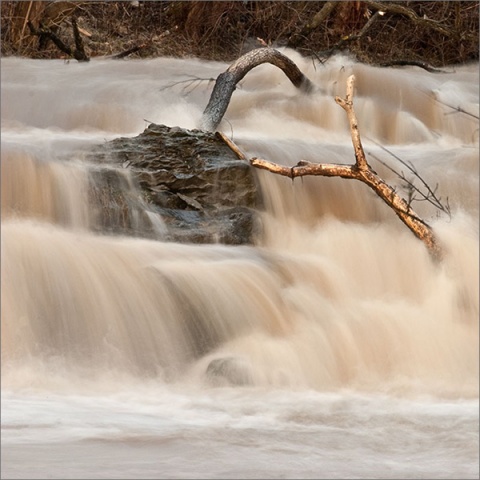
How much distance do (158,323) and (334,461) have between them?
4.40 ft

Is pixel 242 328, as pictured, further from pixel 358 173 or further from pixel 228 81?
pixel 228 81

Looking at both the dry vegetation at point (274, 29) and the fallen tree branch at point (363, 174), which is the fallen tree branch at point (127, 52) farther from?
the fallen tree branch at point (363, 174)

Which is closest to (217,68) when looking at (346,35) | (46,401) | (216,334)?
(346,35)

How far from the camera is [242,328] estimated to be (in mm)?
4293

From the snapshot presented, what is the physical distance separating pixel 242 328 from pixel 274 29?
212 inches

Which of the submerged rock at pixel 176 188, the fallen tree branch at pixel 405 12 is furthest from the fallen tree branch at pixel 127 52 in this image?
the submerged rock at pixel 176 188

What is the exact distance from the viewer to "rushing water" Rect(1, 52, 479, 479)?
10.1 ft

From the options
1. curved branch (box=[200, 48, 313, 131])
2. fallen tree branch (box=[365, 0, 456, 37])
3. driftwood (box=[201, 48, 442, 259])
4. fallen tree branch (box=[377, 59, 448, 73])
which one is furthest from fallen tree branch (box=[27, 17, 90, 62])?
driftwood (box=[201, 48, 442, 259])

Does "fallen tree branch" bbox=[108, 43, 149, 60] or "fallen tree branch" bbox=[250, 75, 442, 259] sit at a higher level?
"fallen tree branch" bbox=[108, 43, 149, 60]

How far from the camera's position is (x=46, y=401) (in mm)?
3514

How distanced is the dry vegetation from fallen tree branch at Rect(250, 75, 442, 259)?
354cm

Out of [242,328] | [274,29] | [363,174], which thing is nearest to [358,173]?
[363,174]

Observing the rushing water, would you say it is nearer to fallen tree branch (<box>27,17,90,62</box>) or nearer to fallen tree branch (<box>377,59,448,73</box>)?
fallen tree branch (<box>27,17,90,62</box>)

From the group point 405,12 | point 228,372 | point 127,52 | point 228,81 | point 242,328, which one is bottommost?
point 228,372
